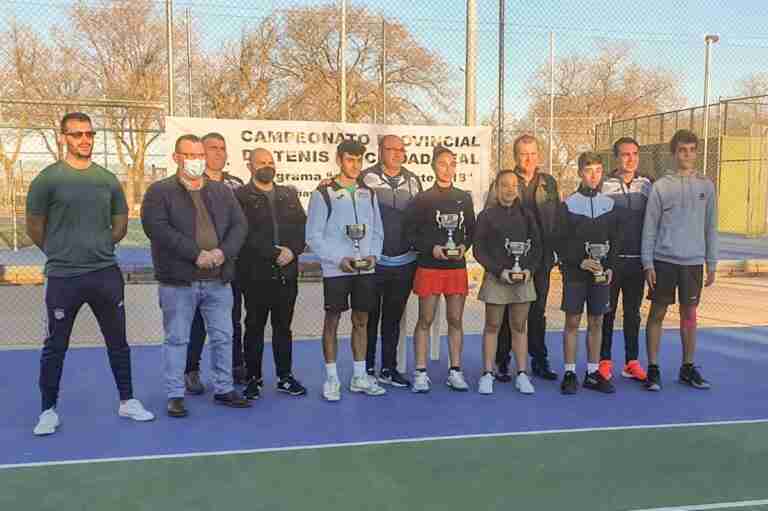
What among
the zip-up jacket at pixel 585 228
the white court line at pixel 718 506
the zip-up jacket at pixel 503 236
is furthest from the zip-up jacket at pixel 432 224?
the white court line at pixel 718 506

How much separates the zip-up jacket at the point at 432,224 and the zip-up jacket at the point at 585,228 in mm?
760

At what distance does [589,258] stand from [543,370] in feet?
3.47

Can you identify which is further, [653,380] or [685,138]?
[653,380]

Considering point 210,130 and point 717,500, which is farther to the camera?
point 210,130

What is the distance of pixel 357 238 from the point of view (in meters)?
4.91

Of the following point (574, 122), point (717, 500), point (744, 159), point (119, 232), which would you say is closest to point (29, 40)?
point (119, 232)

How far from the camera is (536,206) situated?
17.3ft

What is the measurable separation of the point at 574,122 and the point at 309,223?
88.5ft

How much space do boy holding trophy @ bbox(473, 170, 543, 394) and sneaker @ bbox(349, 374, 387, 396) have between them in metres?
0.75

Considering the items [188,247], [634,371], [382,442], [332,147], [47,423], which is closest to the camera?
[382,442]

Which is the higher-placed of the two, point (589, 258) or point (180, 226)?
point (180, 226)

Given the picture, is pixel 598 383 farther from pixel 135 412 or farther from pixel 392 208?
pixel 135 412

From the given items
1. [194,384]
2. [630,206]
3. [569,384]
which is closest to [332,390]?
[194,384]

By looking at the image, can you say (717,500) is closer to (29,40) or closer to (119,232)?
(119,232)
